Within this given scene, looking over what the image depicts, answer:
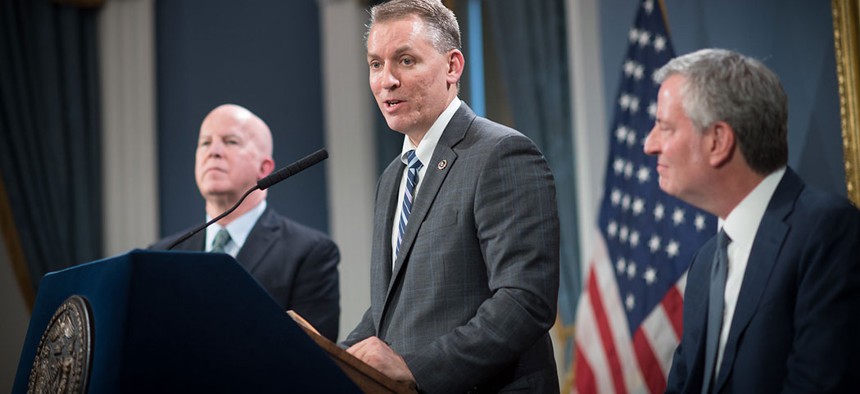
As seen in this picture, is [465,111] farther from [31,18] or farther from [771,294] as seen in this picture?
[31,18]

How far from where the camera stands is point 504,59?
17.7 feet

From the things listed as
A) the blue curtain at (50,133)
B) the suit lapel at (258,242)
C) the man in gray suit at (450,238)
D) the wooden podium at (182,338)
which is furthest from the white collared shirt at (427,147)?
the blue curtain at (50,133)

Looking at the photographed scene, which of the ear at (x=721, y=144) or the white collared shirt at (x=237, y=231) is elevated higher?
the ear at (x=721, y=144)

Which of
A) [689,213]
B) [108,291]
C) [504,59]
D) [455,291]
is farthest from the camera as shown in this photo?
[504,59]

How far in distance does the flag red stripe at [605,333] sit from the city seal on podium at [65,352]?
2.96m

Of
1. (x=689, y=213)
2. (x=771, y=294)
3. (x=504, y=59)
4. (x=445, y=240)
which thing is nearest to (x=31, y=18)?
(x=504, y=59)

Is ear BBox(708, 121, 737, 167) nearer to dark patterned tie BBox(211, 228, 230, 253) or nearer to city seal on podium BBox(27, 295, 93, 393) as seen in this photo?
city seal on podium BBox(27, 295, 93, 393)

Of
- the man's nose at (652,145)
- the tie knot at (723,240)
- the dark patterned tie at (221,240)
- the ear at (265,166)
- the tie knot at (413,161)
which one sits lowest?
the dark patterned tie at (221,240)

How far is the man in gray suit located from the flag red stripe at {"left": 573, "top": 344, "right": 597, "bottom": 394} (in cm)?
220

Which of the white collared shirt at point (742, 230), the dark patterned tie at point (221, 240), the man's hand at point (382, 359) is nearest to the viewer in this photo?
the man's hand at point (382, 359)

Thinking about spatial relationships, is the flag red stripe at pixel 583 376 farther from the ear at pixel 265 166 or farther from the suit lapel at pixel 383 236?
the suit lapel at pixel 383 236

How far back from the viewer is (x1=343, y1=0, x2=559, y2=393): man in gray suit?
2035 mm

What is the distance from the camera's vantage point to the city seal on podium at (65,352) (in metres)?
1.68

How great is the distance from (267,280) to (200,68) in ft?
9.11
